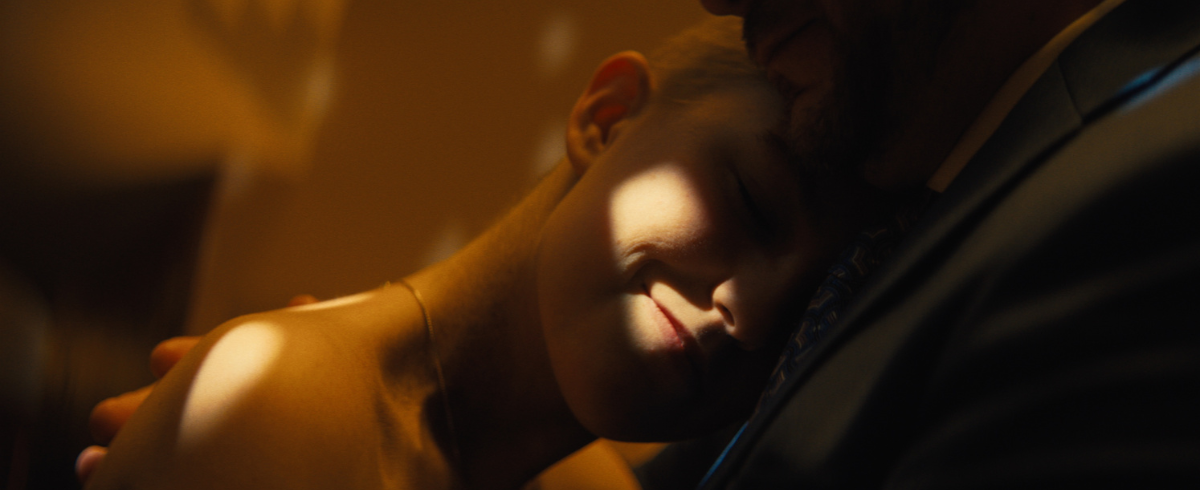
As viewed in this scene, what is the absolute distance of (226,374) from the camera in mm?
669

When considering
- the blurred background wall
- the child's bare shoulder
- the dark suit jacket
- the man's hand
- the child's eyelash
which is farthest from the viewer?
the blurred background wall

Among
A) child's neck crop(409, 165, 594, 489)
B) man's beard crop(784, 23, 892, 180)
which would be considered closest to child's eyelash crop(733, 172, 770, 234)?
man's beard crop(784, 23, 892, 180)

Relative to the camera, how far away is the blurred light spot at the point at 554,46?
166 cm

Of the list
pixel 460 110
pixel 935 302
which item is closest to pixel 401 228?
pixel 460 110

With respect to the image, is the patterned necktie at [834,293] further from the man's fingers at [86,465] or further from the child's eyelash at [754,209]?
the man's fingers at [86,465]

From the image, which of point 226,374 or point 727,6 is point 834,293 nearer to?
point 727,6

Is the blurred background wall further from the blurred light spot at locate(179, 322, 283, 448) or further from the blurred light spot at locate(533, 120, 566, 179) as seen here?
the blurred light spot at locate(179, 322, 283, 448)

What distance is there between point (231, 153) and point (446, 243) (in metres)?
0.51

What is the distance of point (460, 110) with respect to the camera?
1620 mm

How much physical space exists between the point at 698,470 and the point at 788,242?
0.67 m

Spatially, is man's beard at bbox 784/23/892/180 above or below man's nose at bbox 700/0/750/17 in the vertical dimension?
below

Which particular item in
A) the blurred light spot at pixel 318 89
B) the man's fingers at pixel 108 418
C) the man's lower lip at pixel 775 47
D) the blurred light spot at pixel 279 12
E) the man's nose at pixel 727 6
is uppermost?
the blurred light spot at pixel 279 12

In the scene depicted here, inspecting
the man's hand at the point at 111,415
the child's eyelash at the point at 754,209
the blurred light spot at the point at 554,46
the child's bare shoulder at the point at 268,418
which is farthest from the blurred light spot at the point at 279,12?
the child's eyelash at the point at 754,209

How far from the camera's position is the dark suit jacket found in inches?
13.9
